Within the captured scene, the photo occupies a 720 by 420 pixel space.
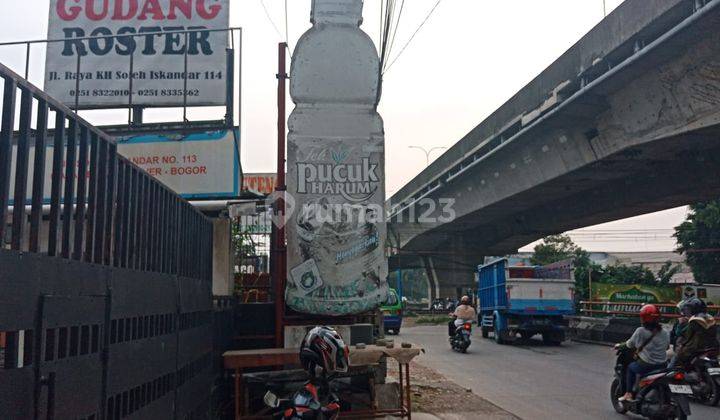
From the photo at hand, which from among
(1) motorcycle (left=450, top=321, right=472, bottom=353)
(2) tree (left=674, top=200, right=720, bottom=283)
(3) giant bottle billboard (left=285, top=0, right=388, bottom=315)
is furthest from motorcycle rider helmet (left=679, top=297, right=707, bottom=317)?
(2) tree (left=674, top=200, right=720, bottom=283)

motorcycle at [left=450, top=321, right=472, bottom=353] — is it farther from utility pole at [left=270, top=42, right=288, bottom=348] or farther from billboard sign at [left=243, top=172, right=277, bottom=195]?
utility pole at [left=270, top=42, right=288, bottom=348]

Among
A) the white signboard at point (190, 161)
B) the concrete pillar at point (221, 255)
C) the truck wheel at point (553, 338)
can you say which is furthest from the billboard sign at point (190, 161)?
the truck wheel at point (553, 338)

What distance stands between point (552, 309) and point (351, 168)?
1509 cm

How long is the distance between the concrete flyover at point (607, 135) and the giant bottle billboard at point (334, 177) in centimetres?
676

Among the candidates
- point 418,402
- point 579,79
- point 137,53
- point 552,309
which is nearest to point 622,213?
point 552,309

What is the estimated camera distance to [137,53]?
445 inches

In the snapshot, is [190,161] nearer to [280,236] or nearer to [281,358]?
[280,236]

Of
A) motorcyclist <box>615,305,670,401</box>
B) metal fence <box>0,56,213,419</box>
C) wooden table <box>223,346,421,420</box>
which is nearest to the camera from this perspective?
metal fence <box>0,56,213,419</box>

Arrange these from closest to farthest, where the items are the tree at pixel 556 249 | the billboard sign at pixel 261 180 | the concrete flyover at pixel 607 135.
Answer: the concrete flyover at pixel 607 135
the billboard sign at pixel 261 180
the tree at pixel 556 249

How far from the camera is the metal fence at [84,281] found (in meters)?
2.85

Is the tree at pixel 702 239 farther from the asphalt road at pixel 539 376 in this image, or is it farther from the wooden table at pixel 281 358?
the wooden table at pixel 281 358

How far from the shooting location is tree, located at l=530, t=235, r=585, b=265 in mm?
52031

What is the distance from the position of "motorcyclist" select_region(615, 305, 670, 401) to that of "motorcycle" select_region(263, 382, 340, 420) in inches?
225

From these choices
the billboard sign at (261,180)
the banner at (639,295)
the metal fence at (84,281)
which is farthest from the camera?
the billboard sign at (261,180)
